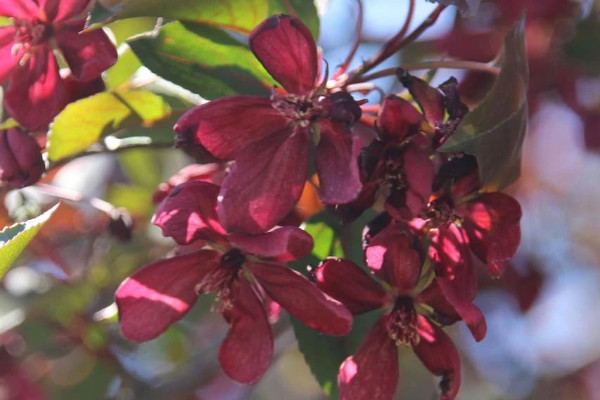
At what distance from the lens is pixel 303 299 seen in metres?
1.33

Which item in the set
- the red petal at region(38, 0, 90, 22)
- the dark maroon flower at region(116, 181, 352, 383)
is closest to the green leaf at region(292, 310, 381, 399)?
the dark maroon flower at region(116, 181, 352, 383)

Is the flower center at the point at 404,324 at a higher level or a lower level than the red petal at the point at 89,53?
lower

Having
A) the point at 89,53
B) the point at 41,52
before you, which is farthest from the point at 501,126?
the point at 41,52

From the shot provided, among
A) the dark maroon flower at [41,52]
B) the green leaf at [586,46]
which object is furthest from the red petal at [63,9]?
the green leaf at [586,46]

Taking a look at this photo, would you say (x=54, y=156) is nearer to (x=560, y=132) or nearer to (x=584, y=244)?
(x=560, y=132)

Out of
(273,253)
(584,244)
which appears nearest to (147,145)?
(273,253)

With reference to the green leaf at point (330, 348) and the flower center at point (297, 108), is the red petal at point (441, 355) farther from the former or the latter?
the flower center at point (297, 108)

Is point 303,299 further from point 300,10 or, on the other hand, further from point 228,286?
point 300,10

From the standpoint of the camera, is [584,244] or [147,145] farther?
[584,244]

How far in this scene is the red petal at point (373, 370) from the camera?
4.32 feet

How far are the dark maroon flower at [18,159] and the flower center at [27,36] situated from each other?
0.39 feet

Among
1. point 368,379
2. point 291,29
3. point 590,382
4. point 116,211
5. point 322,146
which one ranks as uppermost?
point 291,29

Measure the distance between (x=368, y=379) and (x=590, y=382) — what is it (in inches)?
77.2

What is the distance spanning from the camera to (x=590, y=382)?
10.1ft
